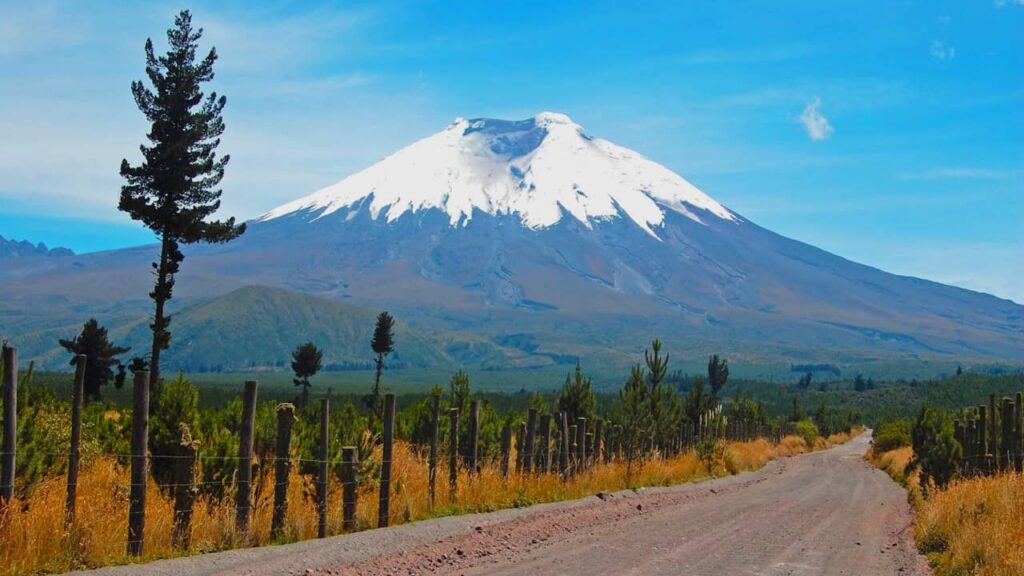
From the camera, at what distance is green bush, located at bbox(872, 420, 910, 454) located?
186 feet

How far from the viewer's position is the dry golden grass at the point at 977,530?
12.0 m

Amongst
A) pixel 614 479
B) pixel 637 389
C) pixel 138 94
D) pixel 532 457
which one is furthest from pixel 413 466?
pixel 138 94

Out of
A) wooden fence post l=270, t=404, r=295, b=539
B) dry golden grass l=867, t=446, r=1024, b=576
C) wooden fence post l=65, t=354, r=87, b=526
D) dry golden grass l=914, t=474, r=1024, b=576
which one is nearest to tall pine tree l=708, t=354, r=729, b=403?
dry golden grass l=867, t=446, r=1024, b=576

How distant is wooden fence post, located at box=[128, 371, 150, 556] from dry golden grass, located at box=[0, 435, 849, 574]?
15cm

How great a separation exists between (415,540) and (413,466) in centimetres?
600

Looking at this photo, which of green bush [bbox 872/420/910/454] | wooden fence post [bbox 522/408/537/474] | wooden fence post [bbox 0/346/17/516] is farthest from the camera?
green bush [bbox 872/420/910/454]

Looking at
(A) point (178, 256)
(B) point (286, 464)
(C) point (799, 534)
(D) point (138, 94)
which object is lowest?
(C) point (799, 534)

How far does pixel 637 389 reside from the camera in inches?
1291

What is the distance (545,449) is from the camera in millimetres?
23578

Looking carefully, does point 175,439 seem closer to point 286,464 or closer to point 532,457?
point 286,464

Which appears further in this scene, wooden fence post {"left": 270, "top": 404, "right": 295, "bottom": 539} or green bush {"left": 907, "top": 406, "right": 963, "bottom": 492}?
green bush {"left": 907, "top": 406, "right": 963, "bottom": 492}

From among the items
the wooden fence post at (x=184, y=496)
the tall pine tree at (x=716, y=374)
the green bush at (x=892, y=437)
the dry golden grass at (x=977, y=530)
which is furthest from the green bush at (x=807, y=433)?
the wooden fence post at (x=184, y=496)

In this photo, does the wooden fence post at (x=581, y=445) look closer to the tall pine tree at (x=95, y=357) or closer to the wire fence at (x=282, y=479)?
the wire fence at (x=282, y=479)

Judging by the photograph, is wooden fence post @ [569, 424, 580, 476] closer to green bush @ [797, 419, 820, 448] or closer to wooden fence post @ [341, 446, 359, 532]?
wooden fence post @ [341, 446, 359, 532]
